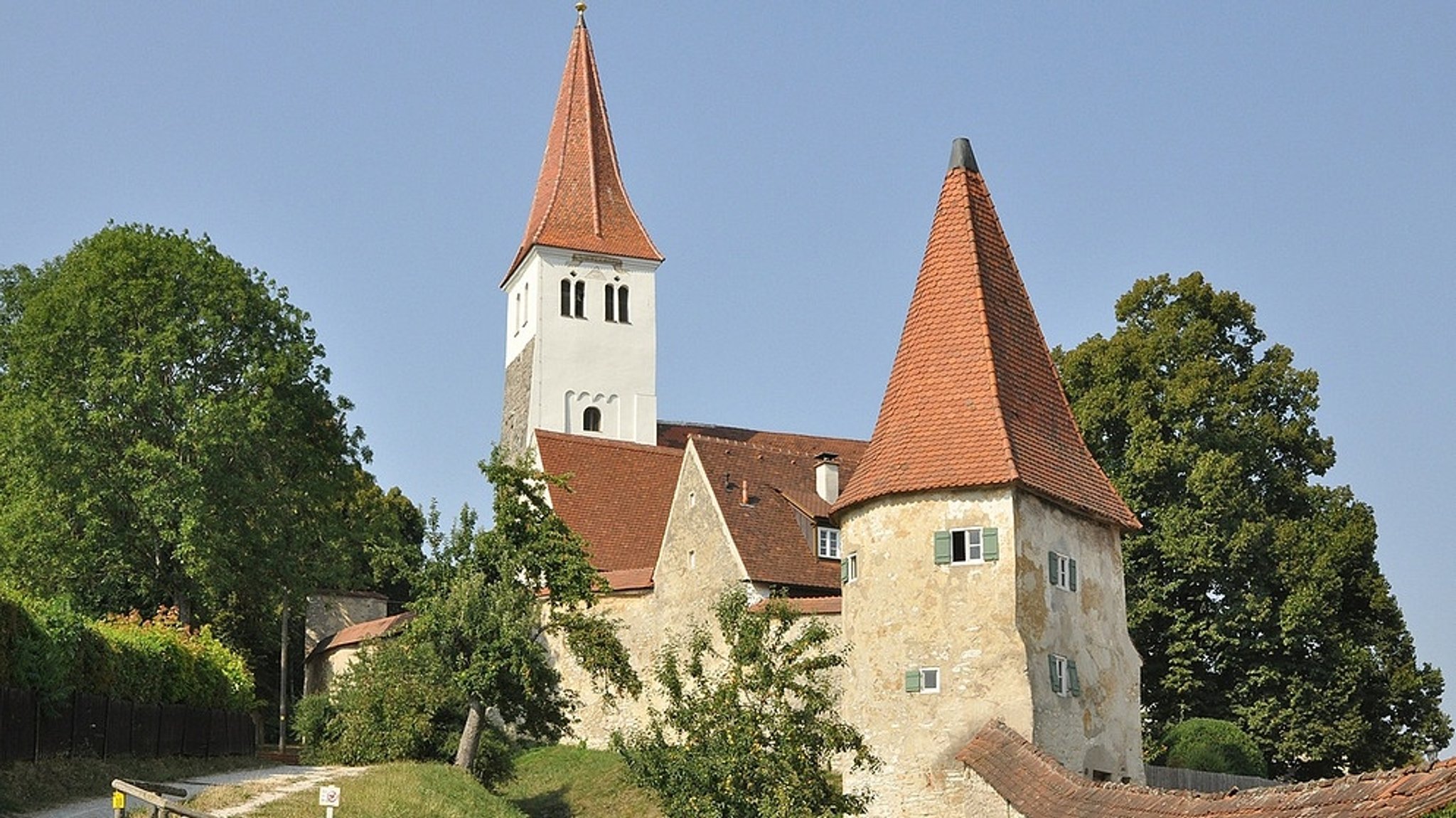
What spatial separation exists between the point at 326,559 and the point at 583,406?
2532 centimetres

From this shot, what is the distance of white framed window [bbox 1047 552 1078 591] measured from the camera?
29.5 metres

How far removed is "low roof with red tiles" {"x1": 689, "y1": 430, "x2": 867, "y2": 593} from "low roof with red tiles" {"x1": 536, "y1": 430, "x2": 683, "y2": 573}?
4967 mm

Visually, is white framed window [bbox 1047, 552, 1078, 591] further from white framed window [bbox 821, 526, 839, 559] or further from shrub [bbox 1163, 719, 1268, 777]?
white framed window [bbox 821, 526, 839, 559]

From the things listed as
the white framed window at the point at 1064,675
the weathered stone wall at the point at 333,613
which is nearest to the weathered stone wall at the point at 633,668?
the white framed window at the point at 1064,675

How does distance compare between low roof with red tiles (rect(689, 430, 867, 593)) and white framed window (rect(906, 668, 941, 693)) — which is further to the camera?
low roof with red tiles (rect(689, 430, 867, 593))

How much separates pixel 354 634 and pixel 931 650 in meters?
30.5

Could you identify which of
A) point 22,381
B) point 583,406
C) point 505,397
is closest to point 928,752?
point 22,381

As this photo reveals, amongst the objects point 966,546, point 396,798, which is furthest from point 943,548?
point 396,798

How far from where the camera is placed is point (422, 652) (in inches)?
1372

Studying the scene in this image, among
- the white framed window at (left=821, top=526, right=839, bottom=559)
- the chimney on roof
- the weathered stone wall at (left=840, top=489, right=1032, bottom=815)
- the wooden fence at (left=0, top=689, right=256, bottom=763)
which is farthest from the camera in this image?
the chimney on roof

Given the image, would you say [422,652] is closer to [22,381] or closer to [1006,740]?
[1006,740]

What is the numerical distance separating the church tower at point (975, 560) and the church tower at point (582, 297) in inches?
1597

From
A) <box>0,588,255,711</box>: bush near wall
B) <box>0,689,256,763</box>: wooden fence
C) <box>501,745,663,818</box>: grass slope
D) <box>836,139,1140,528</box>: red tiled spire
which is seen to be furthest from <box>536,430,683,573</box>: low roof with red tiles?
<box>836,139,1140,528</box>: red tiled spire

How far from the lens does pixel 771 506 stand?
140 ft
